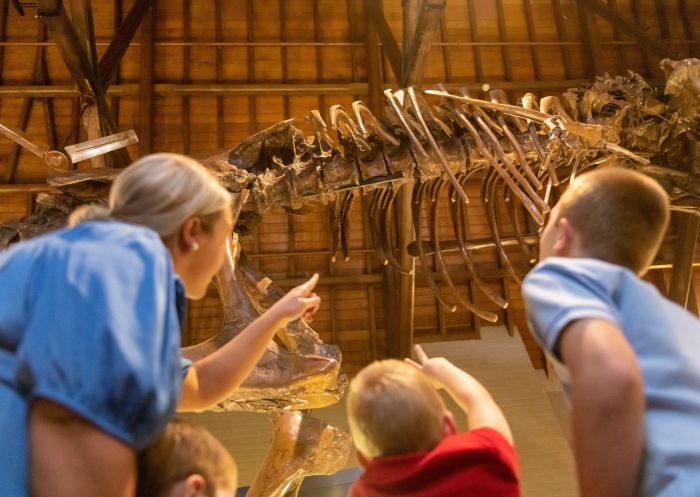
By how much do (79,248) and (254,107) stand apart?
25.6ft

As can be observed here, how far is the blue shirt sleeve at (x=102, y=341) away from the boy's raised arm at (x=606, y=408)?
0.84m

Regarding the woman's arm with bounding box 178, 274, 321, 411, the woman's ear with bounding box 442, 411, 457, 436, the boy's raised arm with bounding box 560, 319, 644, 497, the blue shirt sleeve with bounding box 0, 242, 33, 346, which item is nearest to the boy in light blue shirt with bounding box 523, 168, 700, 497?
the boy's raised arm with bounding box 560, 319, 644, 497

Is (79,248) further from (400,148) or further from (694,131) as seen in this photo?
(694,131)

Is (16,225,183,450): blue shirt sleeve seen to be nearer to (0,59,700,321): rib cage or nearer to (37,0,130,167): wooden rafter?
(0,59,700,321): rib cage

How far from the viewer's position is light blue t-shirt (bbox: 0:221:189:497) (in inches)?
44.3

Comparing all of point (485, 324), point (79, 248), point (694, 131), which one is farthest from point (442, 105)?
point (485, 324)

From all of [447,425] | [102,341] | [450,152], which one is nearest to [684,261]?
[450,152]

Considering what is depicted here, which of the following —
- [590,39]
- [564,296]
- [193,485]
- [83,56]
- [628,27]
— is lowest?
[193,485]

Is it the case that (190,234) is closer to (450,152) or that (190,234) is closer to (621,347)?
(621,347)

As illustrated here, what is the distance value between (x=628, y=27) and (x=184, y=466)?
30.1 ft

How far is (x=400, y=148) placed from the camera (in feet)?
16.1

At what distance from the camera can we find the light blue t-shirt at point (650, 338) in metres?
1.12

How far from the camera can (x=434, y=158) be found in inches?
189

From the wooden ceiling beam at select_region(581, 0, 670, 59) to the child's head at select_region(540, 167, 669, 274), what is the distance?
815cm
